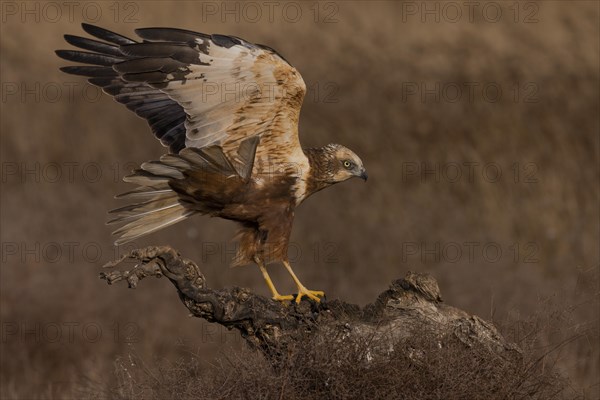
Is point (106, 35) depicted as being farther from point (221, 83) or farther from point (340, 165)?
point (340, 165)

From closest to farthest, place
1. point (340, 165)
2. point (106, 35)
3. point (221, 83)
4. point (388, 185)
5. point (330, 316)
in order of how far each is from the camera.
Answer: point (330, 316) → point (221, 83) → point (106, 35) → point (340, 165) → point (388, 185)

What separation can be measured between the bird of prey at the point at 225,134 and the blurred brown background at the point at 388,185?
639 centimetres

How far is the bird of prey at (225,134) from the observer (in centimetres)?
799

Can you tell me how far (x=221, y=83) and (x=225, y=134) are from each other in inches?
11.7

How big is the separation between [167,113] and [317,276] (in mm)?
7355

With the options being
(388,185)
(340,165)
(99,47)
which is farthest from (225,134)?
(388,185)

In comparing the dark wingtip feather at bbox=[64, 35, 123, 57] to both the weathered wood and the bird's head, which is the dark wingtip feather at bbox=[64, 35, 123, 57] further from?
the weathered wood

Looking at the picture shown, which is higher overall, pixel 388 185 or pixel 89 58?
pixel 89 58

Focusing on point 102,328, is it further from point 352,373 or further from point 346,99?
point 352,373

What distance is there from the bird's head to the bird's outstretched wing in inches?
12.4

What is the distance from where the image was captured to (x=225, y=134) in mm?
8227

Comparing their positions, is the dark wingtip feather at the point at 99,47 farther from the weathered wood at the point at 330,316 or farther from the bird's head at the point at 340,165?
the weathered wood at the point at 330,316

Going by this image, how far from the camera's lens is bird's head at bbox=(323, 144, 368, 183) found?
8.67m

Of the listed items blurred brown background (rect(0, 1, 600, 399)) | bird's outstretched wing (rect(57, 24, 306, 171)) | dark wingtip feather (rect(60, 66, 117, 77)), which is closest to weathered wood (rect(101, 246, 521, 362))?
bird's outstretched wing (rect(57, 24, 306, 171))
